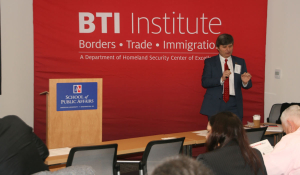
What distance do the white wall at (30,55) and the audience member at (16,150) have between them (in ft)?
9.38

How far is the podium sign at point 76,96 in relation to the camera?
11.6 ft

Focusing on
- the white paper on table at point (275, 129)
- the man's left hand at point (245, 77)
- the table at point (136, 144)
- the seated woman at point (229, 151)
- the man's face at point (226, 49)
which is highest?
the man's face at point (226, 49)

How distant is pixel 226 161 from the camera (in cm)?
189

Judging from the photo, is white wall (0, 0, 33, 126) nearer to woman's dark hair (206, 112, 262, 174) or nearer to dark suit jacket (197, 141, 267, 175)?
woman's dark hair (206, 112, 262, 174)

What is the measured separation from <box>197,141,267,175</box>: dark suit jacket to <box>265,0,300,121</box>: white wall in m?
3.93

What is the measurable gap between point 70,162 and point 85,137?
100 cm

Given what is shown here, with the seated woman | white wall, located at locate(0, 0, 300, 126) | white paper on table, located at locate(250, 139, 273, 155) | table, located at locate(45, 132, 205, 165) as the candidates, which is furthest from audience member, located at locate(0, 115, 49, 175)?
white wall, located at locate(0, 0, 300, 126)

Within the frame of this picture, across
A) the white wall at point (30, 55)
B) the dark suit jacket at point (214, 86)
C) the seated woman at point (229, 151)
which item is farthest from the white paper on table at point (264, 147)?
the white wall at point (30, 55)

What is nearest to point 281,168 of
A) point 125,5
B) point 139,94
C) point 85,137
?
point 85,137

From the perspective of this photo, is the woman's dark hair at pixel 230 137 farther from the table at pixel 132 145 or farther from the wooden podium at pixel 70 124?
the wooden podium at pixel 70 124

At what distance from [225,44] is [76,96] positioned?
6.82 ft

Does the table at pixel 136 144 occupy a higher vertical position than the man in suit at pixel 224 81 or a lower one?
lower

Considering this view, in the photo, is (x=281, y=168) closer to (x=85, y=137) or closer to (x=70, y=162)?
(x=70, y=162)

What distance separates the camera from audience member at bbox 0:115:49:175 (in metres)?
1.95
